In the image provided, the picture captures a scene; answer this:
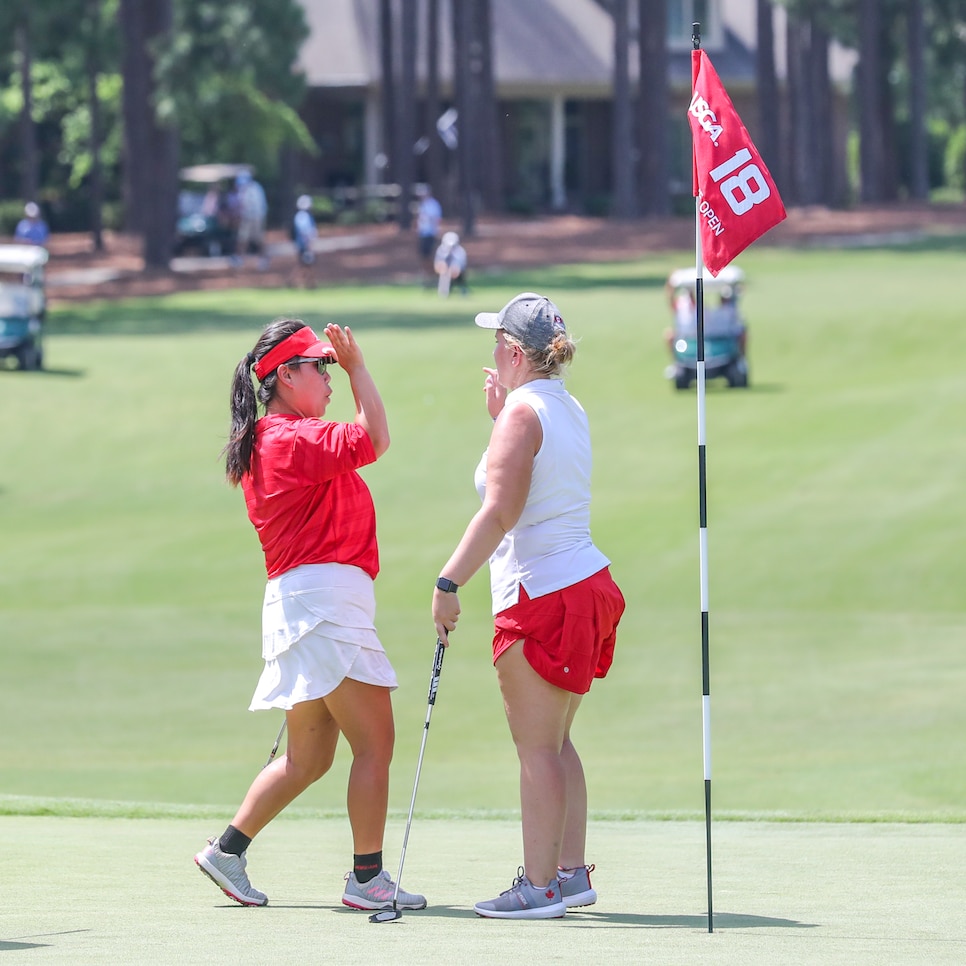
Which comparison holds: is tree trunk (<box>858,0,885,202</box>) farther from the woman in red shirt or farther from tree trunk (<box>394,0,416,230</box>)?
the woman in red shirt

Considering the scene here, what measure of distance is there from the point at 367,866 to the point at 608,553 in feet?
41.4

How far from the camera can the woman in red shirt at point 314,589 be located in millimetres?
5793

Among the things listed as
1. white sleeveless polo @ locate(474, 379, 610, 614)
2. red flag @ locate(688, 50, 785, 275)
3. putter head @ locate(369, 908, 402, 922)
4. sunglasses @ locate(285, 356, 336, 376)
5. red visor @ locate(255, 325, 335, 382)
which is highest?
red flag @ locate(688, 50, 785, 275)

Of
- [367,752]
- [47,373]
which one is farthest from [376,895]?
[47,373]

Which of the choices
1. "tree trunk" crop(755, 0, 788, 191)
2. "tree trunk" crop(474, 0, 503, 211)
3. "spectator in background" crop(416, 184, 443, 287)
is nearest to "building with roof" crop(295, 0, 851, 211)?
"tree trunk" crop(474, 0, 503, 211)

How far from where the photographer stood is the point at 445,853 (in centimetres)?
738

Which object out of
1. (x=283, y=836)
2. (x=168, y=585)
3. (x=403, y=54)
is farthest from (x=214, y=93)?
(x=283, y=836)

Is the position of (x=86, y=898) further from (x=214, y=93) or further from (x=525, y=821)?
(x=214, y=93)

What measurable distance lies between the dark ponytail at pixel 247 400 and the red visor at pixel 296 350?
17 mm

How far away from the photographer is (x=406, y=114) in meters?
49.9

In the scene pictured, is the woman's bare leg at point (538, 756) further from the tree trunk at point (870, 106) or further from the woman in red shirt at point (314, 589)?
the tree trunk at point (870, 106)

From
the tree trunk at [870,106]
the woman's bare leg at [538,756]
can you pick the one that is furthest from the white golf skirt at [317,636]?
the tree trunk at [870,106]

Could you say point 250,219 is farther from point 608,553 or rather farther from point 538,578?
point 538,578

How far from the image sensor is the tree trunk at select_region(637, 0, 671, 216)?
49.1 metres
